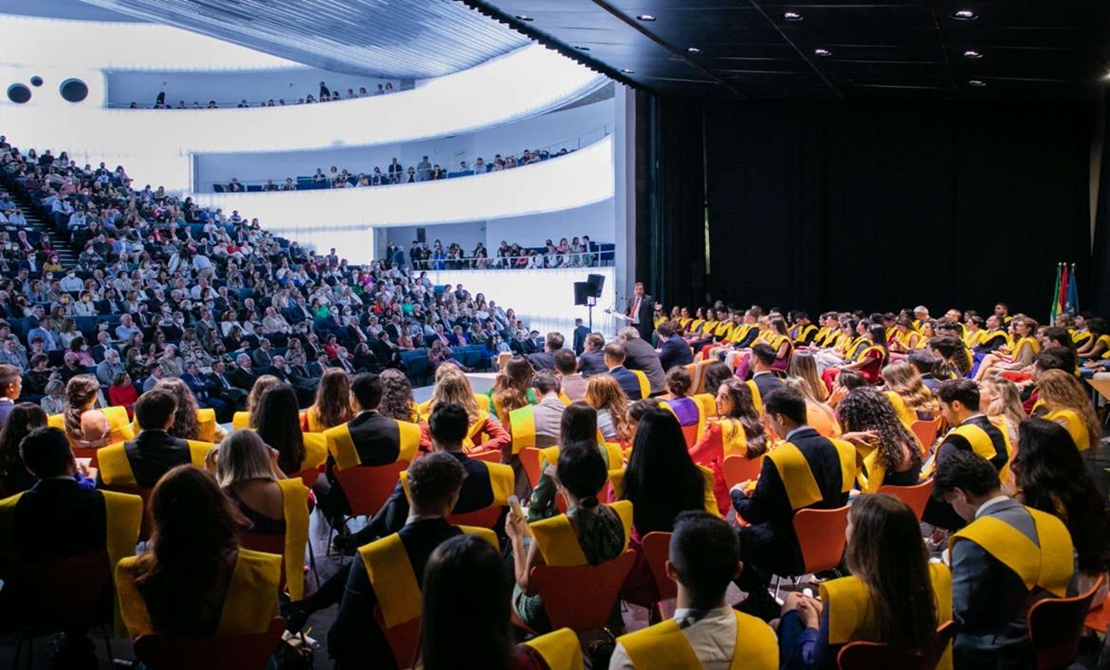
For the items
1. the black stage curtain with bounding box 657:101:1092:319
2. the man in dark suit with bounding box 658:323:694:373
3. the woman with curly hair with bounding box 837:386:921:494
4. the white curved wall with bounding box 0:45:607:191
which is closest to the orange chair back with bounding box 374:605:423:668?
the woman with curly hair with bounding box 837:386:921:494

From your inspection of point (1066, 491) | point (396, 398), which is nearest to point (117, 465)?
point (396, 398)

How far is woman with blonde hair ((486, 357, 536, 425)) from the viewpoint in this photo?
6.09 metres

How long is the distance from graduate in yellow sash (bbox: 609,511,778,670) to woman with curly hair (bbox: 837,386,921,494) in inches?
86.4

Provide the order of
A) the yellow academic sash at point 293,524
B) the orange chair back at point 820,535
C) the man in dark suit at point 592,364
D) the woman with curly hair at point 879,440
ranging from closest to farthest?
the yellow academic sash at point 293,524
the orange chair back at point 820,535
the woman with curly hair at point 879,440
the man in dark suit at point 592,364

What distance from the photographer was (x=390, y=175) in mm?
28422

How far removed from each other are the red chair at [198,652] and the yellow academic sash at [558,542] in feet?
3.20

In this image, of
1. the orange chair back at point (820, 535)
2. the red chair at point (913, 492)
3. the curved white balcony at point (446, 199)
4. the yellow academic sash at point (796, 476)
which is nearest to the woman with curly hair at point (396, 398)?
the yellow academic sash at point (796, 476)

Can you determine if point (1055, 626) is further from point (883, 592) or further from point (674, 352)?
point (674, 352)

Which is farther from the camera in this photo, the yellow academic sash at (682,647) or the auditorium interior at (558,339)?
the auditorium interior at (558,339)

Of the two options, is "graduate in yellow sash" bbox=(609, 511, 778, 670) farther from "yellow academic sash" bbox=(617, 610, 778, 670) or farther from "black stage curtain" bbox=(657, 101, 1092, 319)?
"black stage curtain" bbox=(657, 101, 1092, 319)

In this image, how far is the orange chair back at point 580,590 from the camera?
326 centimetres

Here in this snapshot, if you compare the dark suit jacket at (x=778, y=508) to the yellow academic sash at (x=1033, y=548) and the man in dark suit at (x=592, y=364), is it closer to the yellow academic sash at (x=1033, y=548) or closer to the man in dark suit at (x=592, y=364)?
the yellow academic sash at (x=1033, y=548)

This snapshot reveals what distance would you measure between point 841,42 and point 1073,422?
7.00 metres

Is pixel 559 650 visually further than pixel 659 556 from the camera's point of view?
No
